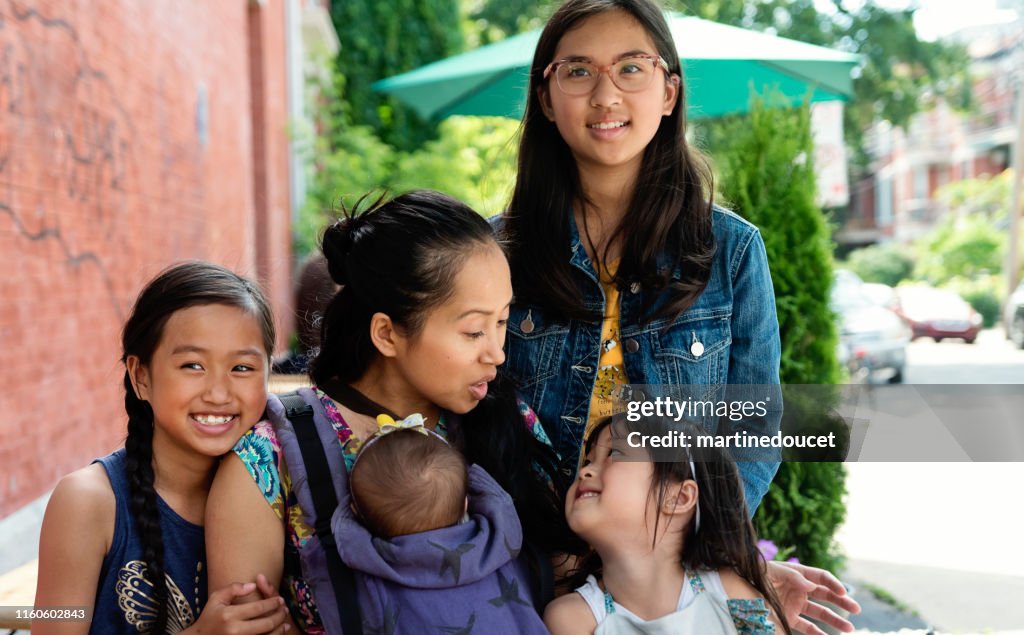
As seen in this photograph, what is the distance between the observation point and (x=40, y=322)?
4.34 m

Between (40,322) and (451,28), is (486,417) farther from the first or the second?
(451,28)

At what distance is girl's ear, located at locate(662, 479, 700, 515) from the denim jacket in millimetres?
316

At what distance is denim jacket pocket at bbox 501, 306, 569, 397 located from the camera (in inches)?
92.4

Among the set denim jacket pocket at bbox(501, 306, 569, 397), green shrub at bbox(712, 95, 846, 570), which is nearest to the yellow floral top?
denim jacket pocket at bbox(501, 306, 569, 397)

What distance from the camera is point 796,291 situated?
4332 mm

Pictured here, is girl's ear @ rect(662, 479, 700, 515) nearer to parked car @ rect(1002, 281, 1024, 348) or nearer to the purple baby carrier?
the purple baby carrier

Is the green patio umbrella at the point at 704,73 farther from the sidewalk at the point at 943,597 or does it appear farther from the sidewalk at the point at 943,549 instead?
the sidewalk at the point at 943,597

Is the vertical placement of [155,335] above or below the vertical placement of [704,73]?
below

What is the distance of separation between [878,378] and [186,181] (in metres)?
10.3

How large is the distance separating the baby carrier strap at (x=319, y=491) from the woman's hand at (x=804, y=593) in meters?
0.93

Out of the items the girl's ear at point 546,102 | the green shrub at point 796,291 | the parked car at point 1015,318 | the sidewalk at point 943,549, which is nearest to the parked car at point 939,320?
the parked car at point 1015,318

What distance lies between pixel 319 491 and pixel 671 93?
1294mm

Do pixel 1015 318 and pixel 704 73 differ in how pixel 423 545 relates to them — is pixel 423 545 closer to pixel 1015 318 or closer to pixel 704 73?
pixel 704 73

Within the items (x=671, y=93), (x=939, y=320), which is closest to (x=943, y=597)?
(x=671, y=93)
